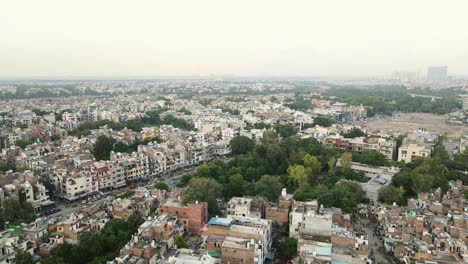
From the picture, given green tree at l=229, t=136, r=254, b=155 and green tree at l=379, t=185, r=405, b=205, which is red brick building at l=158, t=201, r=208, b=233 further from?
green tree at l=229, t=136, r=254, b=155

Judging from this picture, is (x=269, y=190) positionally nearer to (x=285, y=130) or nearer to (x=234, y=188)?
(x=234, y=188)

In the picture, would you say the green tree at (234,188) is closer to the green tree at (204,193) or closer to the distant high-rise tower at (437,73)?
the green tree at (204,193)

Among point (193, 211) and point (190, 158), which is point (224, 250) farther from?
point (190, 158)

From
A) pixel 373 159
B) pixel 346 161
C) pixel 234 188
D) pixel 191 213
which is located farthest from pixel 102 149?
pixel 373 159

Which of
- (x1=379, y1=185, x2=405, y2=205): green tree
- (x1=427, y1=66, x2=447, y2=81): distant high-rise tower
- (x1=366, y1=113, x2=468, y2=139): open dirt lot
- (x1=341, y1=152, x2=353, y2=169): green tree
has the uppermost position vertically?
(x1=427, y1=66, x2=447, y2=81): distant high-rise tower

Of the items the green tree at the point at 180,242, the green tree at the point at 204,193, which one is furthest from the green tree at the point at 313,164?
the green tree at the point at 180,242

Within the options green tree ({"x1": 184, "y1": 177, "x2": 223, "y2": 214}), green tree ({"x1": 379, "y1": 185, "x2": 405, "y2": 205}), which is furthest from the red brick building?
green tree ({"x1": 379, "y1": 185, "x2": 405, "y2": 205})

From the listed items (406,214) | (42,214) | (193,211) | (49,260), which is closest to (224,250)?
(193,211)

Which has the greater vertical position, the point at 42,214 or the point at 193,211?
the point at 193,211
